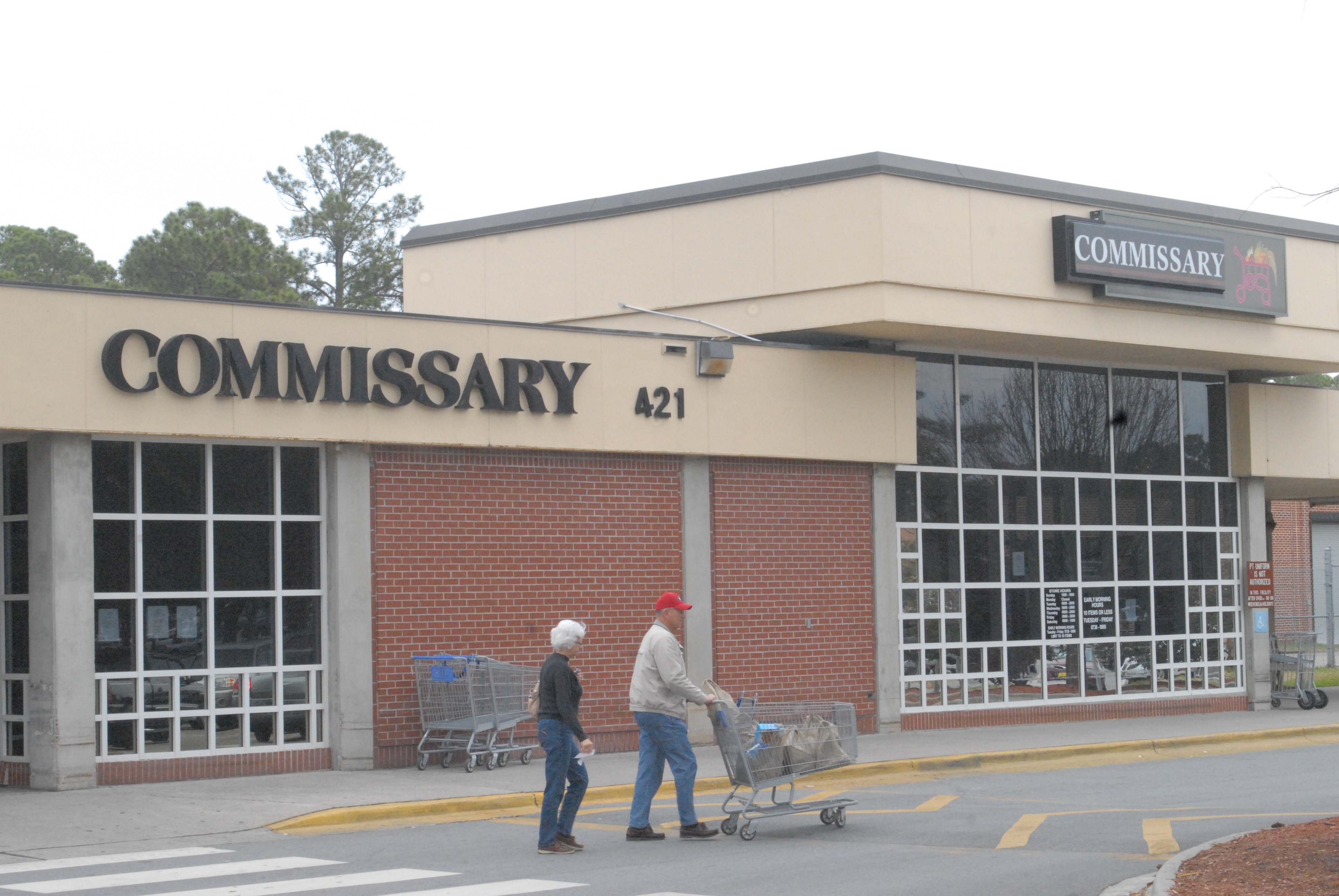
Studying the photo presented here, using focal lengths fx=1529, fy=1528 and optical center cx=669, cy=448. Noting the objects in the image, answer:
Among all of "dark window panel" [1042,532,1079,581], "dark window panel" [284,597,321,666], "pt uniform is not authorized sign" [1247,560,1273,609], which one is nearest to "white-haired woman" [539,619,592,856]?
"dark window panel" [284,597,321,666]

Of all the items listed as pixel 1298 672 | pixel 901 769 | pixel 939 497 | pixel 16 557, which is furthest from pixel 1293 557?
pixel 16 557

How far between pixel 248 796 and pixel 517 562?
443 centimetres

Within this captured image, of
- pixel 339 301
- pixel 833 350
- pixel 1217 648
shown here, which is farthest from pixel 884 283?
pixel 339 301

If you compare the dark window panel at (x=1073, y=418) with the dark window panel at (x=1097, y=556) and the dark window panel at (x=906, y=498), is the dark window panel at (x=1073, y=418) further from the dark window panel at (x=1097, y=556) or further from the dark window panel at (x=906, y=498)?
the dark window panel at (x=906, y=498)

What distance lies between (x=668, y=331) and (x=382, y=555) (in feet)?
20.4

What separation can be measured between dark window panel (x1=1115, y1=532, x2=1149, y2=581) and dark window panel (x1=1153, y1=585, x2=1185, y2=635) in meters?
0.44

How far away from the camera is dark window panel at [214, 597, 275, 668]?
15578 millimetres

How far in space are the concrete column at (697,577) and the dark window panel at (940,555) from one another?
3.61 meters

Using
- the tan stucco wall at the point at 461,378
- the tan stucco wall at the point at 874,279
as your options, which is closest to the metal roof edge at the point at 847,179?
the tan stucco wall at the point at 874,279

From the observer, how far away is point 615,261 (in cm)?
2150

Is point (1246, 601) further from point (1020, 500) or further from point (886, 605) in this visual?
point (886, 605)

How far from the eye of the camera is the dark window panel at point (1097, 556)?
22.6 m

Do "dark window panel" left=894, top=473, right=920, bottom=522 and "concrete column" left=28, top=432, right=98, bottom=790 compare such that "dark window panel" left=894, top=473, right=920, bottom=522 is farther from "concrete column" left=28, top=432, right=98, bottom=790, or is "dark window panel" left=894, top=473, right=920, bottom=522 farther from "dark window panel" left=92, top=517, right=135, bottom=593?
"concrete column" left=28, top=432, right=98, bottom=790

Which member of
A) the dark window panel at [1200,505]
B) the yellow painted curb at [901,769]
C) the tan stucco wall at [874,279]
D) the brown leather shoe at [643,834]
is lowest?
the yellow painted curb at [901,769]
